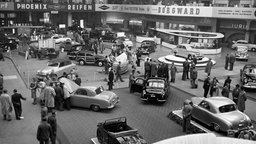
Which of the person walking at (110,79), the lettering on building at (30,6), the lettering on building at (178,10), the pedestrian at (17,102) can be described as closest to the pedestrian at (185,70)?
the person walking at (110,79)

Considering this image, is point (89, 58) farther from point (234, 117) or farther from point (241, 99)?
point (234, 117)

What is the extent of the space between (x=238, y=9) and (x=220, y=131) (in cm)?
3092

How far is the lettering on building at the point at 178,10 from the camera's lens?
4395 cm

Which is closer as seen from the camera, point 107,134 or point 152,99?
point 107,134

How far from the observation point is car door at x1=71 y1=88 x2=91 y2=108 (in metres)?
16.3

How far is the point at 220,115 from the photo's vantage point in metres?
13.5

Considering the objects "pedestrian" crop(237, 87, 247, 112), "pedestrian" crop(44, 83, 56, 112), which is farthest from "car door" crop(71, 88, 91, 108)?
"pedestrian" crop(237, 87, 247, 112)

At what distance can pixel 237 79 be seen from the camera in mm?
24156

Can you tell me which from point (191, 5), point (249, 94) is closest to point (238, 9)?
point (191, 5)

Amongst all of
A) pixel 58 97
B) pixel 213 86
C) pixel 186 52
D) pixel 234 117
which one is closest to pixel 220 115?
pixel 234 117

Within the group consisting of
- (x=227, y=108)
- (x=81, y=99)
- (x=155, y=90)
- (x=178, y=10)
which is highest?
(x=178, y=10)

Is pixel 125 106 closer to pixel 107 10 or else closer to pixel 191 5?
pixel 191 5

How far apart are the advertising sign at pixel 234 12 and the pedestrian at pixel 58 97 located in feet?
103

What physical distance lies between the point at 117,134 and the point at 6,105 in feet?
20.6
